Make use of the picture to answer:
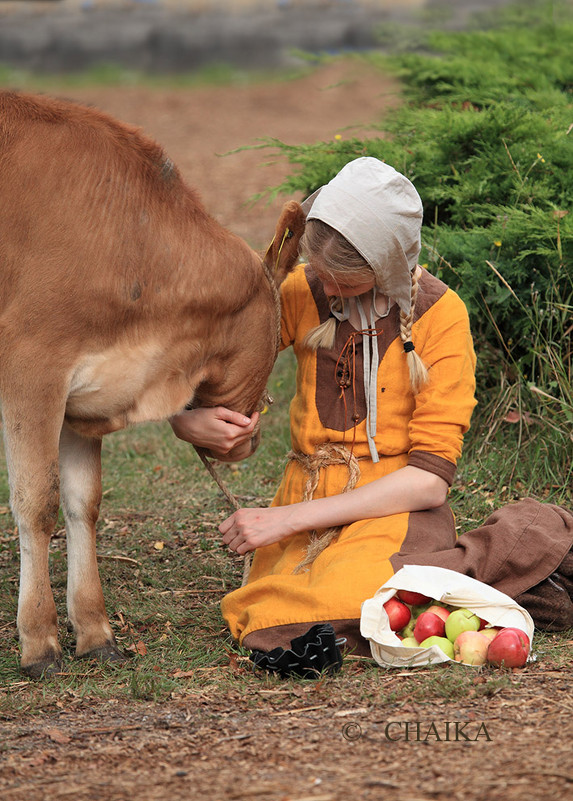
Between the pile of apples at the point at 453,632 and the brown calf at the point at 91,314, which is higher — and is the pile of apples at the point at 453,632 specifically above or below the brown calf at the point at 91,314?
below

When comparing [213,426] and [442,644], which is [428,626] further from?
[213,426]

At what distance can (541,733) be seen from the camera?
2590mm

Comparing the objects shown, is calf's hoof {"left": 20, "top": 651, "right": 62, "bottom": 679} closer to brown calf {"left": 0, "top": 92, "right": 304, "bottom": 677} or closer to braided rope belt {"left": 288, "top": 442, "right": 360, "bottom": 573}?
brown calf {"left": 0, "top": 92, "right": 304, "bottom": 677}

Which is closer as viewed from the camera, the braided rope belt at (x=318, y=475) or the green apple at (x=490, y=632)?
the green apple at (x=490, y=632)

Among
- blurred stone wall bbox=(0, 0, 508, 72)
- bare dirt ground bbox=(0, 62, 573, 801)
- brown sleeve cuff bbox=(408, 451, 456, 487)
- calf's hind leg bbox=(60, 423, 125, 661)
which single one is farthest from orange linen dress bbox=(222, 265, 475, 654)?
blurred stone wall bbox=(0, 0, 508, 72)

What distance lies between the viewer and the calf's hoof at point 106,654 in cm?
349

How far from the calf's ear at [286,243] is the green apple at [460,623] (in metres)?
1.32

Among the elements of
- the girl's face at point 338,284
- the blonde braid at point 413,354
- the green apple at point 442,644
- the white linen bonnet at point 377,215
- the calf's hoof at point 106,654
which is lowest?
the calf's hoof at point 106,654

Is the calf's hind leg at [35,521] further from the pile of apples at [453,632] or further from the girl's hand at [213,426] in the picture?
the pile of apples at [453,632]

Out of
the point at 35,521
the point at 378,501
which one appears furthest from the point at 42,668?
the point at 378,501

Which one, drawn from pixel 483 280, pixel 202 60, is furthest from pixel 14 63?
pixel 483 280

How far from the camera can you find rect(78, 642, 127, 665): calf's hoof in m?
3.49

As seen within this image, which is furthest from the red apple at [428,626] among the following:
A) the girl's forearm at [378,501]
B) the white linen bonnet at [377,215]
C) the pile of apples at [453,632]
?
the white linen bonnet at [377,215]

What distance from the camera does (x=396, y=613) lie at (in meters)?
3.30
